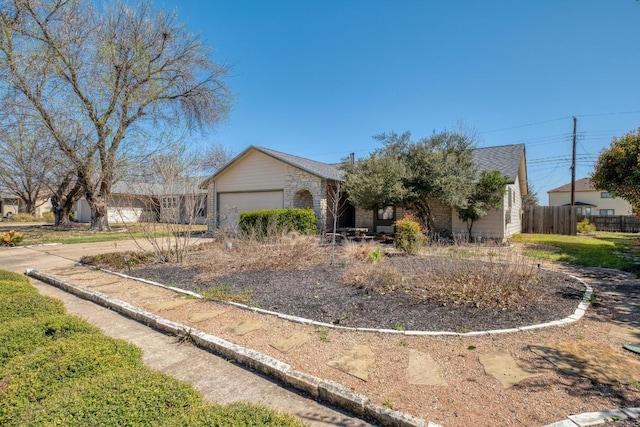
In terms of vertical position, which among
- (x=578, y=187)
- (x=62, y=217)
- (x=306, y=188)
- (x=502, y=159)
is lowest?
(x=62, y=217)

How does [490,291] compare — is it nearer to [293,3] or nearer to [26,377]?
[26,377]

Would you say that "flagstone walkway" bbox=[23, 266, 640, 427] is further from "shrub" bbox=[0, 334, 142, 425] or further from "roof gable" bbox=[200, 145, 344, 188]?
"roof gable" bbox=[200, 145, 344, 188]

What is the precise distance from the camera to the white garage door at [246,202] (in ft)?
54.0

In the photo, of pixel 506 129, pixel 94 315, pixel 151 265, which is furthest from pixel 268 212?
pixel 506 129

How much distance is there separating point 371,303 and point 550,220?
18.8 metres

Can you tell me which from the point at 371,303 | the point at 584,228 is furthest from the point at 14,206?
the point at 584,228

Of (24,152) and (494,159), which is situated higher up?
(24,152)

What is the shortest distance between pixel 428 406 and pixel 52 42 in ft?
65.8

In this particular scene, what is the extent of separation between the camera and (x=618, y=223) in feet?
70.0

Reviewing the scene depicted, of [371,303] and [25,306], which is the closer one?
[25,306]

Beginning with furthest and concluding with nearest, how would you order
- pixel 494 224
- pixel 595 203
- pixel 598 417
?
pixel 595 203 < pixel 494 224 < pixel 598 417

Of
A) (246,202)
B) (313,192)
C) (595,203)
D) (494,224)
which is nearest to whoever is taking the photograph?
(494,224)

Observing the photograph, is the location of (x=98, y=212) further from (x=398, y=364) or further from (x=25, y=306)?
(x=398, y=364)

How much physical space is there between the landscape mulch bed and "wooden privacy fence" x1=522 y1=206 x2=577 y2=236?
14.4 metres
